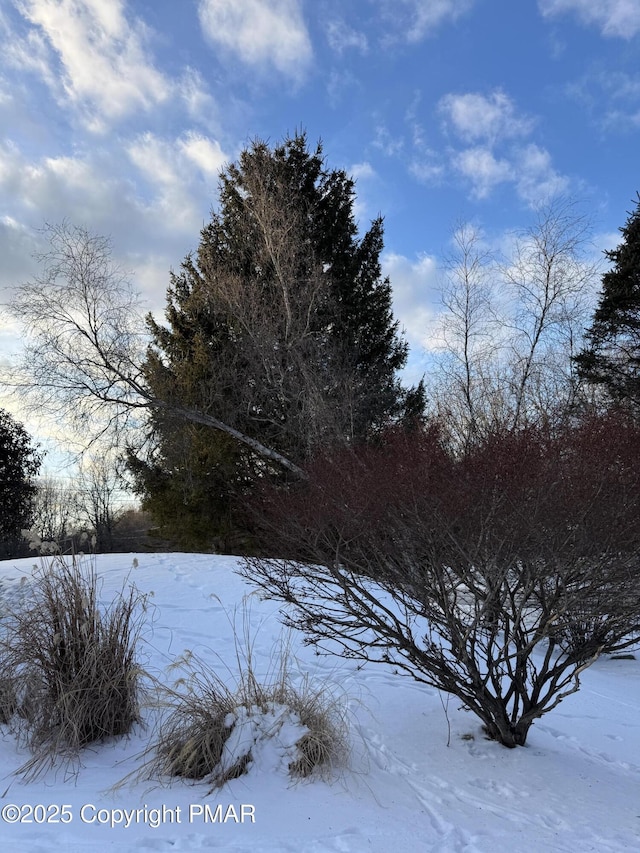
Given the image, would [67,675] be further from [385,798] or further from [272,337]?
[272,337]

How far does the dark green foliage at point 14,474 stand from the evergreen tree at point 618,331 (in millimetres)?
17792

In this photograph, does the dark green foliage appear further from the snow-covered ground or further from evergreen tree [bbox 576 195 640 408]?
evergreen tree [bbox 576 195 640 408]

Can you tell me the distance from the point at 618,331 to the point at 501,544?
15276 millimetres

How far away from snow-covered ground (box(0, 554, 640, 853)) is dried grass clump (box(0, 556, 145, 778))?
124 mm

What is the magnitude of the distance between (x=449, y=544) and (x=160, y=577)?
579 centimetres

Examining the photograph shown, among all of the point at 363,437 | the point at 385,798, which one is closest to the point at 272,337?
the point at 363,437

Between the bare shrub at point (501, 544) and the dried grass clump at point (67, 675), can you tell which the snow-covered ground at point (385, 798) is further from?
the bare shrub at point (501, 544)

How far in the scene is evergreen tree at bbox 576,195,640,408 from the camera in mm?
15312

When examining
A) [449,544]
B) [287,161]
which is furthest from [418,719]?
[287,161]

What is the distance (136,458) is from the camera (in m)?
15.1

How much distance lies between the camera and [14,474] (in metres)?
17.8

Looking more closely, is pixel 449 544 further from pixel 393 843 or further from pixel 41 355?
pixel 41 355

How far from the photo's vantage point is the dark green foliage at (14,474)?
17531mm

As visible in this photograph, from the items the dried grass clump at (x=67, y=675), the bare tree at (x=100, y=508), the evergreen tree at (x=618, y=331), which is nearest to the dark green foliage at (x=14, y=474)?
the bare tree at (x=100, y=508)
